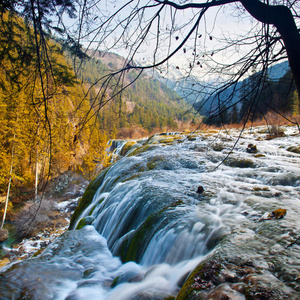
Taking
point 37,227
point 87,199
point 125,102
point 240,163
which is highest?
point 125,102

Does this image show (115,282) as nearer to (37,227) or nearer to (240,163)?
(240,163)

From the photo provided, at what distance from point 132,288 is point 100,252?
157 centimetres

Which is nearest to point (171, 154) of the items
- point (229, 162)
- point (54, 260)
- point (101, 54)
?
point (229, 162)

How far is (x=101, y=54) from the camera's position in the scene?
2049 millimetres

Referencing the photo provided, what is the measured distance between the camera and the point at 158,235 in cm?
295

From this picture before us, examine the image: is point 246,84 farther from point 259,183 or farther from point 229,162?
point 229,162

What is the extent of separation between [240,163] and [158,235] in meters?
4.45

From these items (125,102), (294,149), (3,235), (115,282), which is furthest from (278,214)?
(3,235)

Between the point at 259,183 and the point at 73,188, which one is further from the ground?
the point at 259,183

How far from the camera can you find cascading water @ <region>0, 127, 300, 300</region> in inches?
91.9

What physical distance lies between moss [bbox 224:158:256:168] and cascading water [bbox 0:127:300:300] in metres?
0.26

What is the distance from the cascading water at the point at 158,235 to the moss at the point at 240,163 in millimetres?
260

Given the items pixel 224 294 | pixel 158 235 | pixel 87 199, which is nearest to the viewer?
pixel 224 294

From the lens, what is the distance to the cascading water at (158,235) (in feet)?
7.66
